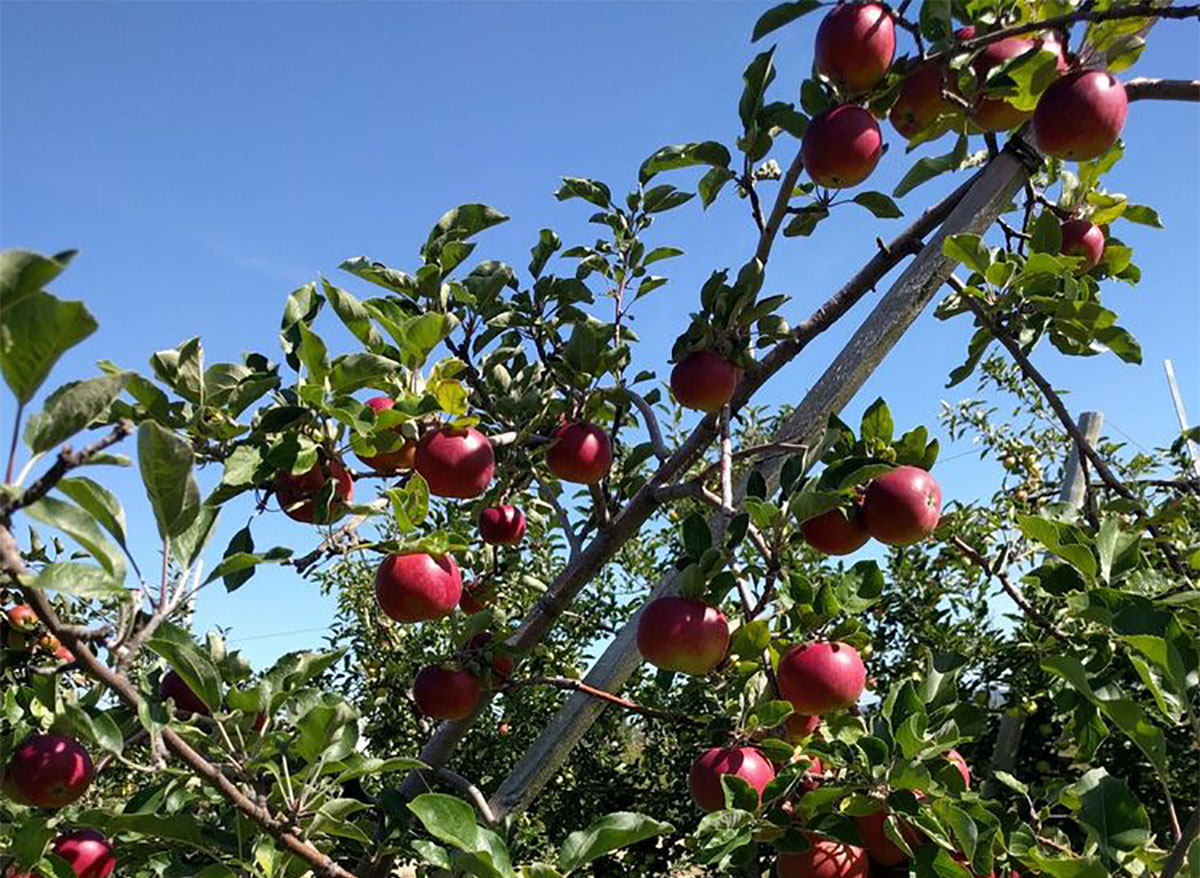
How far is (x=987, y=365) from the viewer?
13.8 feet

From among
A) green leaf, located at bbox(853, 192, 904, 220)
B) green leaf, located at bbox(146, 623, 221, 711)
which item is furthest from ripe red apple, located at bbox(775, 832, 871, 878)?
green leaf, located at bbox(853, 192, 904, 220)

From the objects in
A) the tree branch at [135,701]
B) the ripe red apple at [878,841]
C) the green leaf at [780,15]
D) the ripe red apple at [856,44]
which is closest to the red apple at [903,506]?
the ripe red apple at [878,841]

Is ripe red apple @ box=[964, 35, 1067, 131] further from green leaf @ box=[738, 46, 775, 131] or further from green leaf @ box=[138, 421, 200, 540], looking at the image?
green leaf @ box=[138, 421, 200, 540]

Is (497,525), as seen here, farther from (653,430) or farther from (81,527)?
(81,527)

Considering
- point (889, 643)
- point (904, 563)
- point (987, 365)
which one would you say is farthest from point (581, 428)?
point (987, 365)

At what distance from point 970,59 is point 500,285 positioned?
2.46 ft

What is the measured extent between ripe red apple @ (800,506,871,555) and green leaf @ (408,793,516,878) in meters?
0.58

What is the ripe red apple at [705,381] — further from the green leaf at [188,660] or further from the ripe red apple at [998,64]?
the green leaf at [188,660]

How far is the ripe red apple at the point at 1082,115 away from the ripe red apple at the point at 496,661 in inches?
43.1

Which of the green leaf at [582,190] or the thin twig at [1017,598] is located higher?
the green leaf at [582,190]

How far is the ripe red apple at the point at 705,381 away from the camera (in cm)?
140

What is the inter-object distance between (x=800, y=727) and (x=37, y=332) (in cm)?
108

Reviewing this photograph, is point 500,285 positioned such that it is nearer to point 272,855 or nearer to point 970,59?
point 970,59

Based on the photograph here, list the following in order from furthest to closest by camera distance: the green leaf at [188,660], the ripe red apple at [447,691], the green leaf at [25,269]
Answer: the ripe red apple at [447,691] → the green leaf at [188,660] → the green leaf at [25,269]
